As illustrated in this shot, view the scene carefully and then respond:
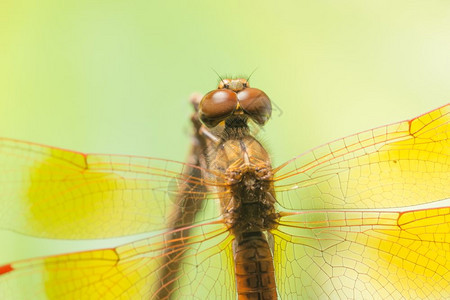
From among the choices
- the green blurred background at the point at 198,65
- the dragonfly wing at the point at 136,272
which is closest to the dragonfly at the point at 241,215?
the dragonfly wing at the point at 136,272

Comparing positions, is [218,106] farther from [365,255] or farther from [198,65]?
[198,65]

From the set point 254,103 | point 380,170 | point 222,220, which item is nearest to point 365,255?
point 380,170

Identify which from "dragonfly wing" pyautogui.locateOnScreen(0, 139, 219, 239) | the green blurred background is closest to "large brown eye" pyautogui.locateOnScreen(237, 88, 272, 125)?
"dragonfly wing" pyautogui.locateOnScreen(0, 139, 219, 239)

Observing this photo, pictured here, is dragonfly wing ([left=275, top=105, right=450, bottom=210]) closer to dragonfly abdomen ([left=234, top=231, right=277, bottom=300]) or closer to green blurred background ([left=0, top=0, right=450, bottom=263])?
dragonfly abdomen ([left=234, top=231, right=277, bottom=300])

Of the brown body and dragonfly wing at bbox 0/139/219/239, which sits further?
dragonfly wing at bbox 0/139/219/239

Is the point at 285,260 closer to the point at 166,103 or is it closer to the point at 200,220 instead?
the point at 200,220

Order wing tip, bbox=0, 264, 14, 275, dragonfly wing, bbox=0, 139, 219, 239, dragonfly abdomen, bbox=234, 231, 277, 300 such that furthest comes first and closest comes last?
dragonfly wing, bbox=0, 139, 219, 239 → dragonfly abdomen, bbox=234, 231, 277, 300 → wing tip, bbox=0, 264, 14, 275

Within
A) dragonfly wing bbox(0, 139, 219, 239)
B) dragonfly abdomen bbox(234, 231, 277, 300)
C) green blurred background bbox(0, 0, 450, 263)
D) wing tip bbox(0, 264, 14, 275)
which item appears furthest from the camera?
green blurred background bbox(0, 0, 450, 263)
